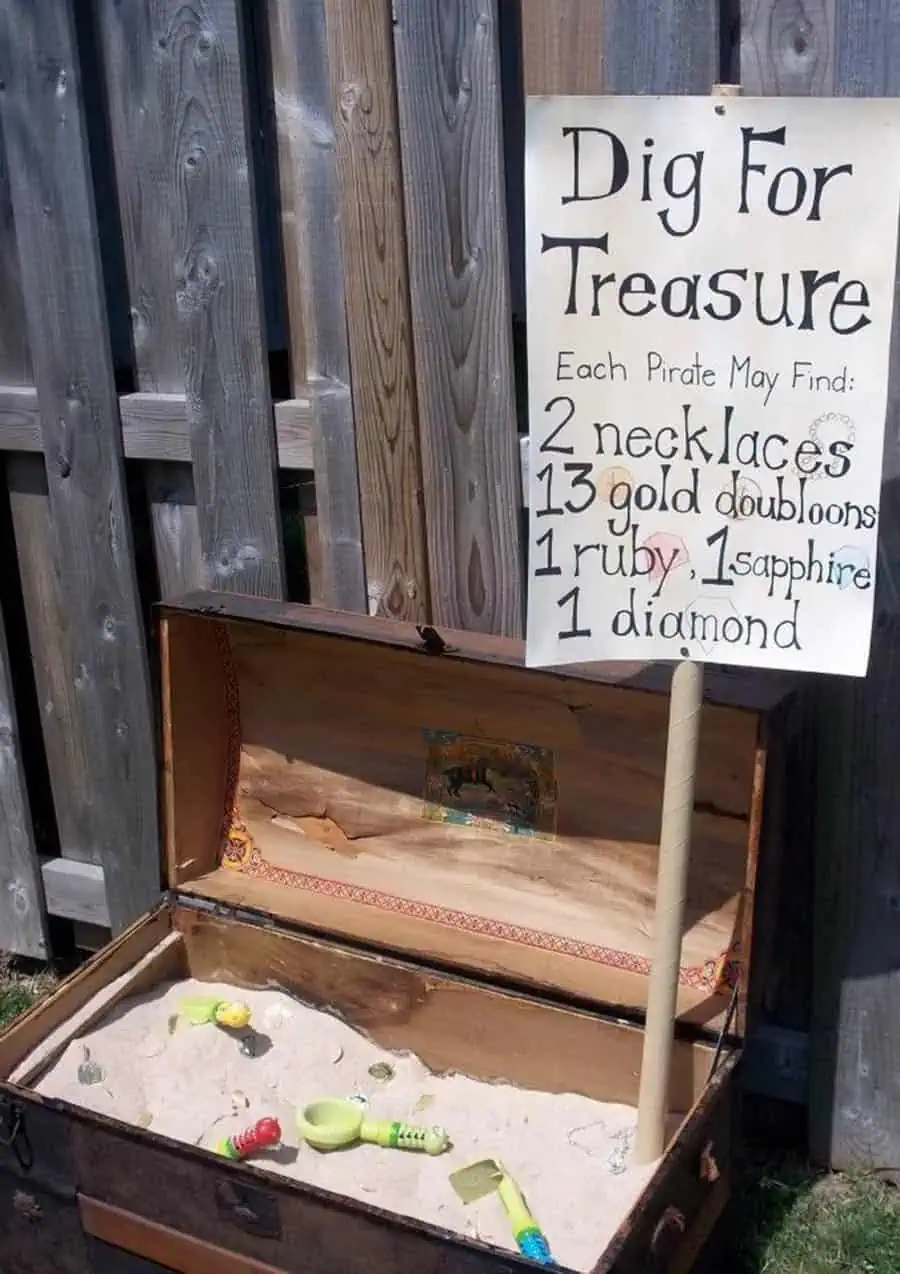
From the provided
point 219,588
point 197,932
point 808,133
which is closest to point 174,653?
point 219,588

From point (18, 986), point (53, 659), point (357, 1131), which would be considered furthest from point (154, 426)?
point (18, 986)

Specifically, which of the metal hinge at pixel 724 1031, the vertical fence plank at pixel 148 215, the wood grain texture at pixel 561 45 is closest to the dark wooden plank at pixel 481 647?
the vertical fence plank at pixel 148 215

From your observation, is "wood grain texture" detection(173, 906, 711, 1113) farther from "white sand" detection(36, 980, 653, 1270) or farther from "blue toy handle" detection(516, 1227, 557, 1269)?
"blue toy handle" detection(516, 1227, 557, 1269)

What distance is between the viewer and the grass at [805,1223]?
241 cm

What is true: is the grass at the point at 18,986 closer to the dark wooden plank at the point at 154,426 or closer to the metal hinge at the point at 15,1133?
the metal hinge at the point at 15,1133

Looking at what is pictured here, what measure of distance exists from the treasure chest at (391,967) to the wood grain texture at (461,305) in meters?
0.19

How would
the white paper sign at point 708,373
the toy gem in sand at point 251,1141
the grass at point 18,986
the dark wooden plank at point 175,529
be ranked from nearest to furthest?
the white paper sign at point 708,373 → the toy gem in sand at point 251,1141 → the dark wooden plank at point 175,529 → the grass at point 18,986

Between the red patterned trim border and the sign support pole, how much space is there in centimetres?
17

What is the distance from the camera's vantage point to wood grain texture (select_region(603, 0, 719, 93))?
209 centimetres

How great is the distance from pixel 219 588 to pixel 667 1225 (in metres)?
1.43

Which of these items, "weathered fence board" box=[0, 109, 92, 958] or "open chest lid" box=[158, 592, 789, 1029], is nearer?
"open chest lid" box=[158, 592, 789, 1029]

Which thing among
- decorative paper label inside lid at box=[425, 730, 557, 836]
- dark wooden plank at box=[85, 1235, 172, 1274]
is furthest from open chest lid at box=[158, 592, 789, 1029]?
dark wooden plank at box=[85, 1235, 172, 1274]

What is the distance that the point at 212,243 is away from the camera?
2.51 m

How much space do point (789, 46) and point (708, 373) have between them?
0.60 m
